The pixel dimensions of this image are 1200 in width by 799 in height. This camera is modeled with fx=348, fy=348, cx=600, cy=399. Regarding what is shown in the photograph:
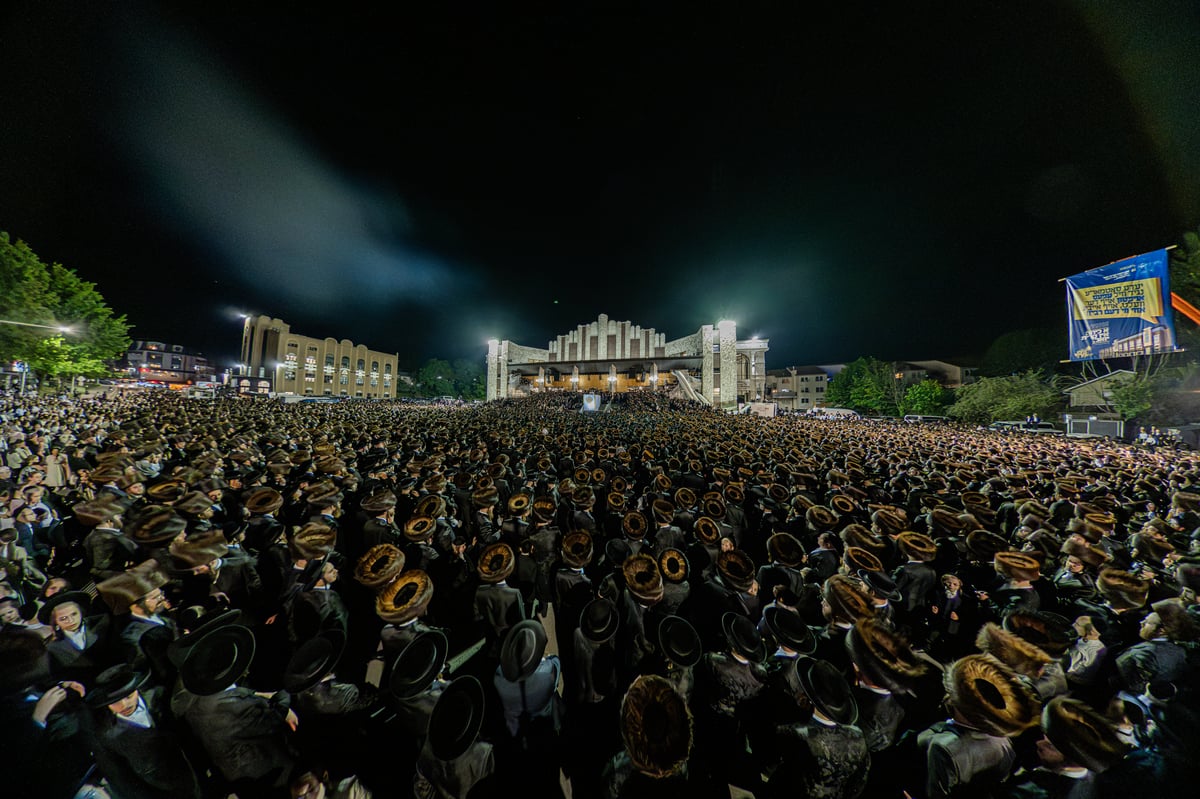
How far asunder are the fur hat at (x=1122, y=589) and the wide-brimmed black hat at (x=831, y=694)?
317 centimetres

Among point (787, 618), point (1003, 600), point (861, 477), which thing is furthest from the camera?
point (861, 477)

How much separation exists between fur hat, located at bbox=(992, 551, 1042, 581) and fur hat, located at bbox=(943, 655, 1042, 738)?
2213 millimetres

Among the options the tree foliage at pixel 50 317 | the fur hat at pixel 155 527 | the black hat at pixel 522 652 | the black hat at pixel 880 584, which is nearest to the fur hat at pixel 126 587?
the fur hat at pixel 155 527

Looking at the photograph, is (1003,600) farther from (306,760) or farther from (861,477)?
(306,760)

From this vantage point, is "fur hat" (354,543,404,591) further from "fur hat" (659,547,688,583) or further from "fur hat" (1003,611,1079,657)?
"fur hat" (1003,611,1079,657)

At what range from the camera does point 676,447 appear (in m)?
10.8

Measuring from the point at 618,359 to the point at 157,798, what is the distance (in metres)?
39.9

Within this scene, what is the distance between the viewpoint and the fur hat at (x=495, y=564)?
3.16 meters

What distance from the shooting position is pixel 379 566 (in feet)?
10.0

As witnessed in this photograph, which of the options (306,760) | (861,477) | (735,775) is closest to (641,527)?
(735,775)

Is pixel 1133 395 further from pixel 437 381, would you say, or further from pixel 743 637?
pixel 437 381

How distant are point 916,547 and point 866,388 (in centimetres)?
4767

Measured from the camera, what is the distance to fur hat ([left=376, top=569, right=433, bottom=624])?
8.55 ft

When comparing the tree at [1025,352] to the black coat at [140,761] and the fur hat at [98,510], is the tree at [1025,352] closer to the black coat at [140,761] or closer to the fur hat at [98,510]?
the black coat at [140,761]
